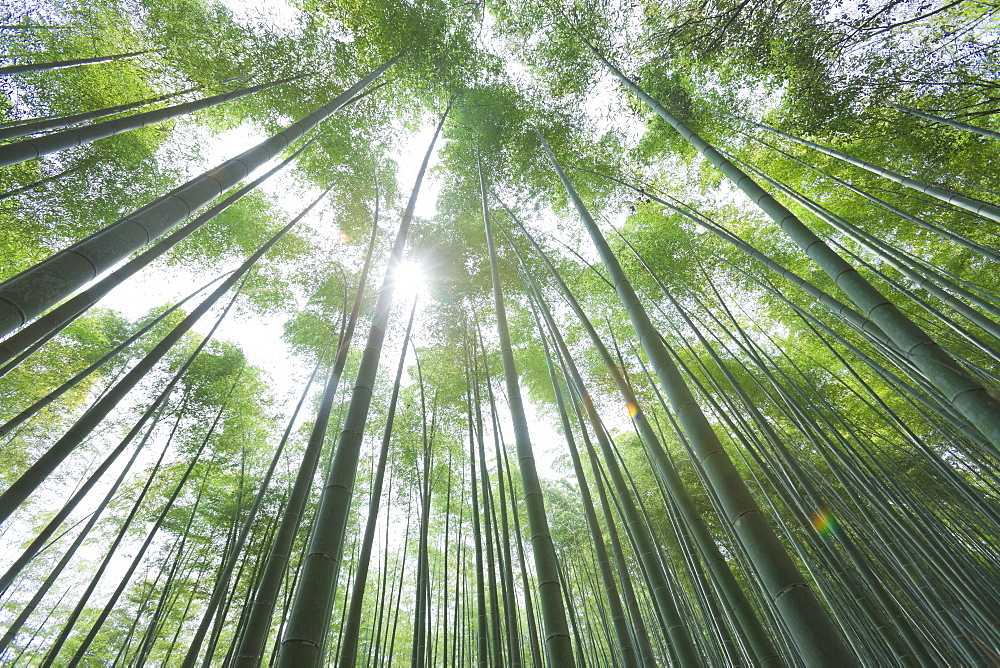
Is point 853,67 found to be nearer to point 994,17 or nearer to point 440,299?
point 994,17

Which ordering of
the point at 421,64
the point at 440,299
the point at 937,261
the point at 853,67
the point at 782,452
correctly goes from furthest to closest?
the point at 440,299
the point at 937,261
the point at 421,64
the point at 853,67
the point at 782,452

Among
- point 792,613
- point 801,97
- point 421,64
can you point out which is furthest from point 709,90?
point 792,613

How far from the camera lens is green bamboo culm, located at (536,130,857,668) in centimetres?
82

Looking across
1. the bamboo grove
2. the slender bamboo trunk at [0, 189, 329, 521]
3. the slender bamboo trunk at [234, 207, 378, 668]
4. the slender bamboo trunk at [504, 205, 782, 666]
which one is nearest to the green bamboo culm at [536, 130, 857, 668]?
the bamboo grove

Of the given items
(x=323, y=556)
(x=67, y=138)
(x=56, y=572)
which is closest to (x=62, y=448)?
(x=67, y=138)

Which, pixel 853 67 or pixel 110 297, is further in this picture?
pixel 110 297

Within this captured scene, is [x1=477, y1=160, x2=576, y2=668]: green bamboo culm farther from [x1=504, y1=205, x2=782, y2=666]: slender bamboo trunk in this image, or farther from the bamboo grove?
[x1=504, y1=205, x2=782, y2=666]: slender bamboo trunk

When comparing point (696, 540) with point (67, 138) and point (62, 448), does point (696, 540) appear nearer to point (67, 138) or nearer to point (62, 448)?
point (62, 448)

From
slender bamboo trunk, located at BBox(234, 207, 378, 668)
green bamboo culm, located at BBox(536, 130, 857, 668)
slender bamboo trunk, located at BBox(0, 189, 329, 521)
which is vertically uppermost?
slender bamboo trunk, located at BBox(0, 189, 329, 521)

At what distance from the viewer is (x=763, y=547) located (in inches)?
37.1

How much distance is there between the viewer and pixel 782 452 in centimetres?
306

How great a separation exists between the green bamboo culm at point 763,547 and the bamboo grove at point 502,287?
12 mm

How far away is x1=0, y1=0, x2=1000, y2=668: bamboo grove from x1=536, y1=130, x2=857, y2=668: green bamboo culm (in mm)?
12

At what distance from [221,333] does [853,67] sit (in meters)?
7.67
